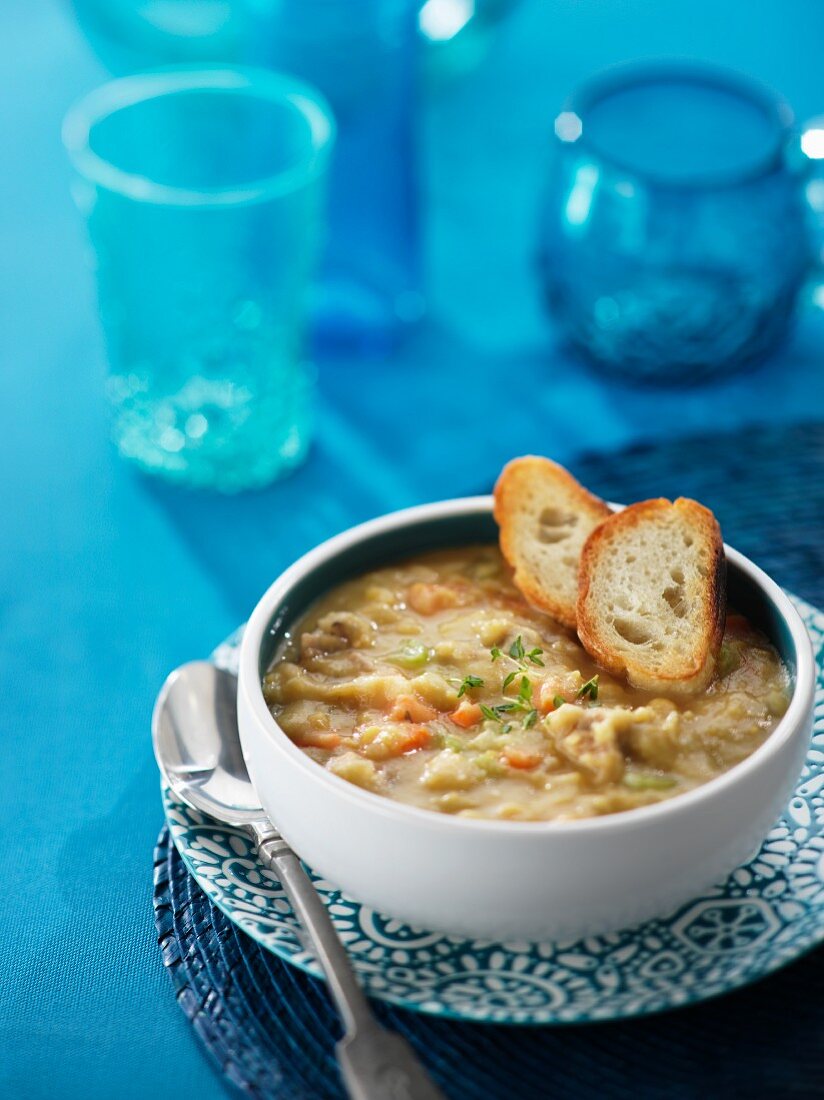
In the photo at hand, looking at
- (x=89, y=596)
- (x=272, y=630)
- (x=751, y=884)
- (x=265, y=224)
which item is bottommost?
(x=89, y=596)

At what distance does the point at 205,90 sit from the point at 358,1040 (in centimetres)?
201

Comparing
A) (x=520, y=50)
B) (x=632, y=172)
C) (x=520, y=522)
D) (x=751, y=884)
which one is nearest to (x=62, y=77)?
(x=520, y=50)

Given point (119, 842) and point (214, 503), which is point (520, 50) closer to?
point (214, 503)

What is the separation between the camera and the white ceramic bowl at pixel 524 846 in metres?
1.43

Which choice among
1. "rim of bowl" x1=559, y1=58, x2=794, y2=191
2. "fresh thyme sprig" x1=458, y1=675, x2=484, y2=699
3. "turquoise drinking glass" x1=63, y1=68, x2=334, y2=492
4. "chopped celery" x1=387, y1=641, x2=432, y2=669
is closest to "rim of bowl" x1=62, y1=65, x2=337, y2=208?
"turquoise drinking glass" x1=63, y1=68, x2=334, y2=492

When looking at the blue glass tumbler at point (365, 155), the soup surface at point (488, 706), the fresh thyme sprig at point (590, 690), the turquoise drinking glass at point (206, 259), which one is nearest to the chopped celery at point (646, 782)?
the soup surface at point (488, 706)

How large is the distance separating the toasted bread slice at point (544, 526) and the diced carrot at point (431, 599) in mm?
90

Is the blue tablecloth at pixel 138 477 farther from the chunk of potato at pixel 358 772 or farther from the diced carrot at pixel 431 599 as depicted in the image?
the diced carrot at pixel 431 599

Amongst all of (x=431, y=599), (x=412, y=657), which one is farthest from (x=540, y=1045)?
(x=431, y=599)

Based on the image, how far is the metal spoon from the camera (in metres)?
1.38

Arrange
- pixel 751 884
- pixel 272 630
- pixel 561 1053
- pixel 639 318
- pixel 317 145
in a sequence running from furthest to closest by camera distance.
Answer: pixel 639 318, pixel 317 145, pixel 272 630, pixel 751 884, pixel 561 1053

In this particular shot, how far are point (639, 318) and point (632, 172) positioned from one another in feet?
0.98

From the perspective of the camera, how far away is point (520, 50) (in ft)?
13.6

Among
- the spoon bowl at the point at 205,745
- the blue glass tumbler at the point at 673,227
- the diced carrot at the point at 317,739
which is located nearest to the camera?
the diced carrot at the point at 317,739
